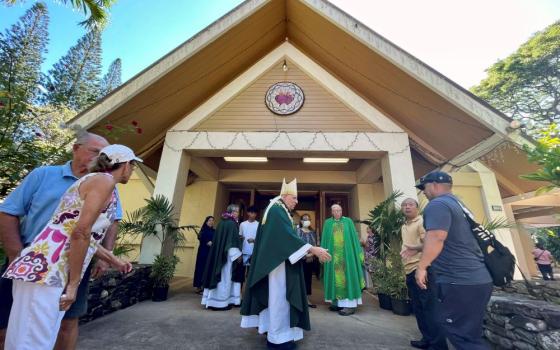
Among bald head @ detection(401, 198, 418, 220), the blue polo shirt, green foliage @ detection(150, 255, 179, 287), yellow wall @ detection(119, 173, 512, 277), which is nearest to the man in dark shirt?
bald head @ detection(401, 198, 418, 220)

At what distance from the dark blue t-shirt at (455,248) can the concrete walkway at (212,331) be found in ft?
4.65

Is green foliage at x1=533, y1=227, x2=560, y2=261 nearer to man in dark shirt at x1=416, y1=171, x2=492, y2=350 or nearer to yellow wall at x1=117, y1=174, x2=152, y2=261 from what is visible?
man in dark shirt at x1=416, y1=171, x2=492, y2=350

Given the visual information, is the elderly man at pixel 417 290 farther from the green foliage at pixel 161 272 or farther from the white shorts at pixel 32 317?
the green foliage at pixel 161 272

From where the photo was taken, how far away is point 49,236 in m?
1.29

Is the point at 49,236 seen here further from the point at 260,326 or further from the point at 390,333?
the point at 390,333

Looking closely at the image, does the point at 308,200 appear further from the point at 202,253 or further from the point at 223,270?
the point at 223,270

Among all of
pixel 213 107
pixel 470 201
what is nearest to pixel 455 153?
pixel 470 201

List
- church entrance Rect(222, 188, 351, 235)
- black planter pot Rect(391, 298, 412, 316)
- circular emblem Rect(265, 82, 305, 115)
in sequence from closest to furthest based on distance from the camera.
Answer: black planter pot Rect(391, 298, 412, 316)
circular emblem Rect(265, 82, 305, 115)
church entrance Rect(222, 188, 351, 235)

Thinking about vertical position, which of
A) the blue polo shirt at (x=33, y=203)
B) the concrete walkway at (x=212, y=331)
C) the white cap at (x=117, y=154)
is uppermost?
the white cap at (x=117, y=154)

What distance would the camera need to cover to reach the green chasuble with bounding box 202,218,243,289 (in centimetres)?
426

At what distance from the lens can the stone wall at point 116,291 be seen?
11.3 feet

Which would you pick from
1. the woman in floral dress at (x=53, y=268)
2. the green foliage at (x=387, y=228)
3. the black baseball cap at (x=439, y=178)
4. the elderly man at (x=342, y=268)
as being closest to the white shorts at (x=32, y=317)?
the woman in floral dress at (x=53, y=268)

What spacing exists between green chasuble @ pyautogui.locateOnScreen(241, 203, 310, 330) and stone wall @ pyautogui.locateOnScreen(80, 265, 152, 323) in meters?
2.42

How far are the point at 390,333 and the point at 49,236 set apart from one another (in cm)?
381
